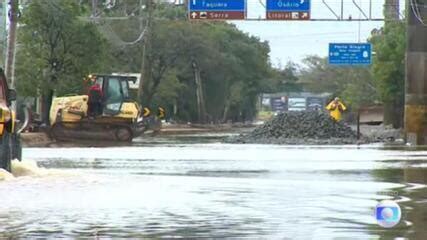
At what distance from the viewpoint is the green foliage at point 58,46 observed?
47.2m

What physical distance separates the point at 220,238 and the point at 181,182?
7.29 m

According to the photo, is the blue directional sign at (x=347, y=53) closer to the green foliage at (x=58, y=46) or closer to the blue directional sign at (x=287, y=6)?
the blue directional sign at (x=287, y=6)

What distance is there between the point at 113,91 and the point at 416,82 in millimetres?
13678

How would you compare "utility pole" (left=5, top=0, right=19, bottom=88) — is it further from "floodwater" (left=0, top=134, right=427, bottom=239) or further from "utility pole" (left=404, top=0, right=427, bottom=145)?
"utility pole" (left=404, top=0, right=427, bottom=145)

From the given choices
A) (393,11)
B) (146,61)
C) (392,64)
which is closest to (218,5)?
(392,64)

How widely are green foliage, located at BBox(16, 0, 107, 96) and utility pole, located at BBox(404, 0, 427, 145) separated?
17908 mm

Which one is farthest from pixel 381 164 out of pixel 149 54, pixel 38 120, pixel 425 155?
pixel 149 54

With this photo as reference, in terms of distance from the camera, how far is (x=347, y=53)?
6512 cm

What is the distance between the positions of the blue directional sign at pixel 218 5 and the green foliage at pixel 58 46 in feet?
19.2

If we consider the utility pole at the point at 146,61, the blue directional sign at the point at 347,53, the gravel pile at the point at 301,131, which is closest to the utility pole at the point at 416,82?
the gravel pile at the point at 301,131

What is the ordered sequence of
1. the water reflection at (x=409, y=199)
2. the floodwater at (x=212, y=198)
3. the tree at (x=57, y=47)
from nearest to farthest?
the water reflection at (x=409, y=199)
the floodwater at (x=212, y=198)
the tree at (x=57, y=47)

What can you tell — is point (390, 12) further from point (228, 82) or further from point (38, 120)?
point (228, 82)

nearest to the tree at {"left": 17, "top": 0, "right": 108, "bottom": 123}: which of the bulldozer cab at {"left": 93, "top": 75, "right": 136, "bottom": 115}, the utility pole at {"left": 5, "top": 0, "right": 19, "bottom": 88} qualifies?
the bulldozer cab at {"left": 93, "top": 75, "right": 136, "bottom": 115}

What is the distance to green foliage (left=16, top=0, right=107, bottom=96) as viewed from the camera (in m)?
47.2
